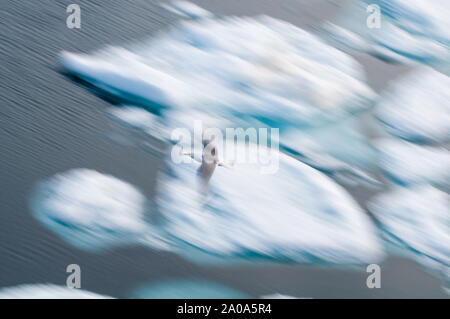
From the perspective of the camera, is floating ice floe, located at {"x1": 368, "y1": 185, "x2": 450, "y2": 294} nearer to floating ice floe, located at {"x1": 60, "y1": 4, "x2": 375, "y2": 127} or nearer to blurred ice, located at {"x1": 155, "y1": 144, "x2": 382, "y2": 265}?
blurred ice, located at {"x1": 155, "y1": 144, "x2": 382, "y2": 265}

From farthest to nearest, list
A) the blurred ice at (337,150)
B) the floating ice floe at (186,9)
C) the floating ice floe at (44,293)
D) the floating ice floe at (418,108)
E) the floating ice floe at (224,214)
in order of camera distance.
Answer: the floating ice floe at (186,9) → the floating ice floe at (418,108) → the blurred ice at (337,150) → the floating ice floe at (224,214) → the floating ice floe at (44,293)

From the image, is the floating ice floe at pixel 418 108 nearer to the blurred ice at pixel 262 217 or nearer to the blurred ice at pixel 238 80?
the blurred ice at pixel 238 80

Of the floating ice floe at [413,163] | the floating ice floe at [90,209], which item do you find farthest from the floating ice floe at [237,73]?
the floating ice floe at [90,209]

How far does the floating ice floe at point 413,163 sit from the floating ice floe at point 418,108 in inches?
1.4

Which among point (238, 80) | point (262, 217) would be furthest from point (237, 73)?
point (262, 217)

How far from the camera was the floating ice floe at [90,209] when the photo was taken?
3.79 ft

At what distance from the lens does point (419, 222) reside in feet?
4.29

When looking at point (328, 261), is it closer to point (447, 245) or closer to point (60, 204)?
point (447, 245)

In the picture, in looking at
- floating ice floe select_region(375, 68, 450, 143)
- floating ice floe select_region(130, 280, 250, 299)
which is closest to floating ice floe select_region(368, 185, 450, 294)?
floating ice floe select_region(375, 68, 450, 143)

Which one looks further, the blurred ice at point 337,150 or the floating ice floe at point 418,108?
the floating ice floe at point 418,108

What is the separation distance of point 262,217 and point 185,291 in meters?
0.21

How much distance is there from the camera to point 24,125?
1308mm
